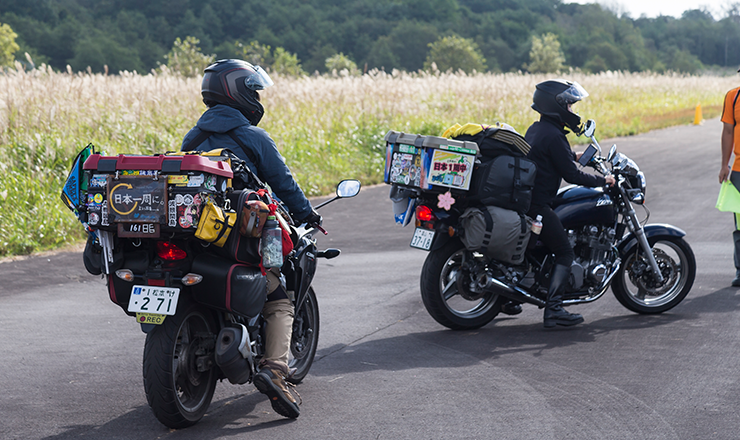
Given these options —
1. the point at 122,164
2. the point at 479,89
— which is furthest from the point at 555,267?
the point at 479,89

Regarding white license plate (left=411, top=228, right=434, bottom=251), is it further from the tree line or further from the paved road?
the tree line

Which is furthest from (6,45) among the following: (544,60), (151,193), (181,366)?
(151,193)

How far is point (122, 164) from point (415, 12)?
120 m

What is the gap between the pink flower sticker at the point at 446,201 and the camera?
19.2 feet

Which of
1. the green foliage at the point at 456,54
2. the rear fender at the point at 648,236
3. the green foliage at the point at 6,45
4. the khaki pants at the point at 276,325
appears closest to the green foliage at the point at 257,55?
the green foliage at the point at 6,45

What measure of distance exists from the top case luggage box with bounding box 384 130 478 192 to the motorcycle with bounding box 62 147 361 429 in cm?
208

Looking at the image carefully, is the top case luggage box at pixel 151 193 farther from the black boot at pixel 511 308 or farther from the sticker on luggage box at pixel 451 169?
the black boot at pixel 511 308

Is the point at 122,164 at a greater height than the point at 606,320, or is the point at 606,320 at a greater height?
the point at 122,164

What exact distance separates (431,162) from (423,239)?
0.60 meters

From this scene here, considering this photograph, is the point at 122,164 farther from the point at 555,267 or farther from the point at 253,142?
the point at 555,267

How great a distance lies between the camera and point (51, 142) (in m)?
11.6

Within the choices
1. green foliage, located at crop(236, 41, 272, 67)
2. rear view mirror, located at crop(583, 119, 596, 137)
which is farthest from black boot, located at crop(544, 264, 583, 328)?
green foliage, located at crop(236, 41, 272, 67)

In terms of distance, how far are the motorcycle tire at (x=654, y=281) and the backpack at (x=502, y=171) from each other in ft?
4.66

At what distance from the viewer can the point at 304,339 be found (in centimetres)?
502
